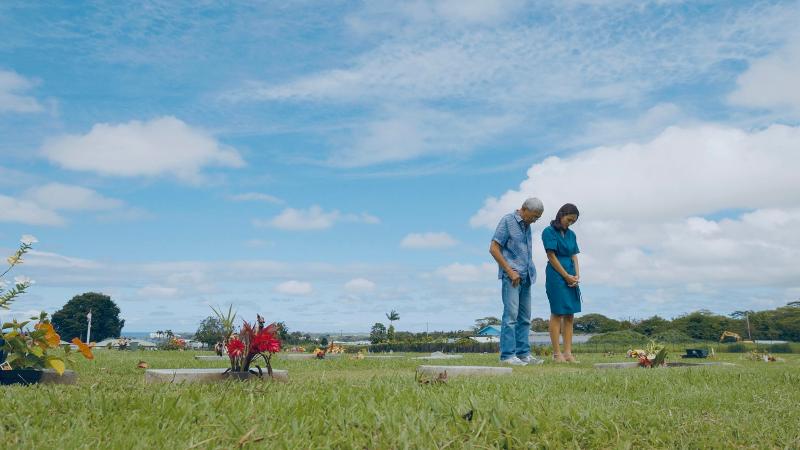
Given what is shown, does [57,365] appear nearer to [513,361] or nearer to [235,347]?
[235,347]

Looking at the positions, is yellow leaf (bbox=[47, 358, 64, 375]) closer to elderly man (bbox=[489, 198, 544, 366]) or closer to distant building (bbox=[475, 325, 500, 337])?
elderly man (bbox=[489, 198, 544, 366])

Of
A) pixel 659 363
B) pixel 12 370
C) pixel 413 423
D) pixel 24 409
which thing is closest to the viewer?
pixel 413 423

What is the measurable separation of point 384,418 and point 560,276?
6.21 metres

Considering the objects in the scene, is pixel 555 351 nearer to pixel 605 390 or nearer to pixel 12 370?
pixel 605 390

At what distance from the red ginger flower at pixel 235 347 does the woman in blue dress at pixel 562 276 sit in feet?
16.6

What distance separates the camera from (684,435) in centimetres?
315

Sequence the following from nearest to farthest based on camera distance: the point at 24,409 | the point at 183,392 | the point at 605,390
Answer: the point at 24,409 < the point at 183,392 < the point at 605,390

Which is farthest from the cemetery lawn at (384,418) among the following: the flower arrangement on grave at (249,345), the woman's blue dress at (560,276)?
the woman's blue dress at (560,276)

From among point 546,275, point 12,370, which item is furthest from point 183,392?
point 546,275

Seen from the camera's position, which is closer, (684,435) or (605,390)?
(684,435)

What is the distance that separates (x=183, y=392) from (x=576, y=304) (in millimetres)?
6264

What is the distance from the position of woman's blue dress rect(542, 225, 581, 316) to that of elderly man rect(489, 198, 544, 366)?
228 mm

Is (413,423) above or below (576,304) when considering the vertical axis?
below

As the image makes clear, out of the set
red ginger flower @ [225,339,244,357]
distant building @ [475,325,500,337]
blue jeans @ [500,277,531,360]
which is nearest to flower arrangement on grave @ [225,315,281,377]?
red ginger flower @ [225,339,244,357]
